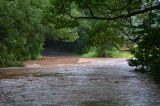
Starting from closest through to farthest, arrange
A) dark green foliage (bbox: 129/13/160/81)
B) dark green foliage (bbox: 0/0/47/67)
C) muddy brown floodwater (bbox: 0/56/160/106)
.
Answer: muddy brown floodwater (bbox: 0/56/160/106), dark green foliage (bbox: 129/13/160/81), dark green foliage (bbox: 0/0/47/67)

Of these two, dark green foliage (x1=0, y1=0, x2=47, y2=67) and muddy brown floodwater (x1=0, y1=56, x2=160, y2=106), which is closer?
muddy brown floodwater (x1=0, y1=56, x2=160, y2=106)

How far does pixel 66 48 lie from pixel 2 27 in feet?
90.0

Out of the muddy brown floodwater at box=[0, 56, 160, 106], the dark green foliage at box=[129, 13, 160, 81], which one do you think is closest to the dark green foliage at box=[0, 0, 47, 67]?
the dark green foliage at box=[129, 13, 160, 81]

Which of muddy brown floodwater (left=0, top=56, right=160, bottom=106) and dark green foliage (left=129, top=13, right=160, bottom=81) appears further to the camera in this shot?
dark green foliage (left=129, top=13, right=160, bottom=81)

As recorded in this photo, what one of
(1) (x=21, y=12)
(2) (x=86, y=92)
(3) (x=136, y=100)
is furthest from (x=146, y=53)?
(1) (x=21, y=12)

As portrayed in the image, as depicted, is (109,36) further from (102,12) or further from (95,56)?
(95,56)

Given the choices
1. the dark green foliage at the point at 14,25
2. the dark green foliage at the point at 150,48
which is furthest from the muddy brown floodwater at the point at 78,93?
the dark green foliage at the point at 14,25

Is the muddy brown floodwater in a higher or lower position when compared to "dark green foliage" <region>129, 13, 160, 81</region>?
lower

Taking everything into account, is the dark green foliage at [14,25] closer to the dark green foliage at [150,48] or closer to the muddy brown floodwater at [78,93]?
the dark green foliage at [150,48]

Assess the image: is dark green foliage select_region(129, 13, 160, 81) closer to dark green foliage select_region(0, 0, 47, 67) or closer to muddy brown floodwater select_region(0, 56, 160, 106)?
muddy brown floodwater select_region(0, 56, 160, 106)

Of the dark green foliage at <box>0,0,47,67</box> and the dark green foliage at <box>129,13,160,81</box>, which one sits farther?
the dark green foliage at <box>0,0,47,67</box>

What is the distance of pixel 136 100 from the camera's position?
9992mm

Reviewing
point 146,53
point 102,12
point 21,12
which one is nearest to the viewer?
point 102,12

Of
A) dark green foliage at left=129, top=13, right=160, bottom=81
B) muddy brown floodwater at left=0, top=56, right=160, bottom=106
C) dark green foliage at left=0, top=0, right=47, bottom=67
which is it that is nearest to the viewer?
muddy brown floodwater at left=0, top=56, right=160, bottom=106
